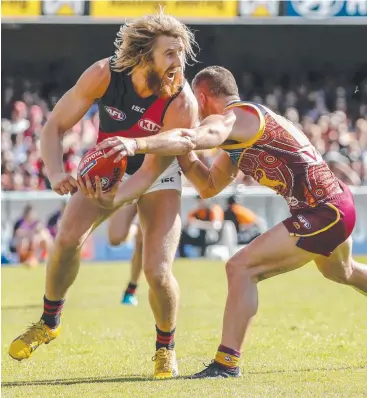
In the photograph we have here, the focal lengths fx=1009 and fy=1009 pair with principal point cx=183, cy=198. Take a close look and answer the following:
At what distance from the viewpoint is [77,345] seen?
318 inches

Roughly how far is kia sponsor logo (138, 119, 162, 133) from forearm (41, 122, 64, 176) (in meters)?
0.53

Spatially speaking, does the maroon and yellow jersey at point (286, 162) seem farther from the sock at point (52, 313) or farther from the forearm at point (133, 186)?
the sock at point (52, 313)

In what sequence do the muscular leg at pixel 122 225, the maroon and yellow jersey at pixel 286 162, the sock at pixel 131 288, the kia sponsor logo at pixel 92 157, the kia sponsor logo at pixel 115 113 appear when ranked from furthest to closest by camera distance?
1. the sock at pixel 131 288
2. the muscular leg at pixel 122 225
3. the kia sponsor logo at pixel 115 113
4. the maroon and yellow jersey at pixel 286 162
5. the kia sponsor logo at pixel 92 157

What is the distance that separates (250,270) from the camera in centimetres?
616

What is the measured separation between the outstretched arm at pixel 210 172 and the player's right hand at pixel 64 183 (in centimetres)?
87

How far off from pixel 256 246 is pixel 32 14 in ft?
46.6

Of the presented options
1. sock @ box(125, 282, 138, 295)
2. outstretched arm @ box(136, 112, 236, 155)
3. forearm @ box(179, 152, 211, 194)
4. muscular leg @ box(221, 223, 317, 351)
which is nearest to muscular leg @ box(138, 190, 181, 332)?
forearm @ box(179, 152, 211, 194)

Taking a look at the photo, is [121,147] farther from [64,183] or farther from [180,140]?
[64,183]

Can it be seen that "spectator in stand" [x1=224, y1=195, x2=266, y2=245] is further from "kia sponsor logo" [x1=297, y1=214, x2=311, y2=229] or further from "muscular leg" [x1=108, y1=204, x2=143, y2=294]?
"kia sponsor logo" [x1=297, y1=214, x2=311, y2=229]

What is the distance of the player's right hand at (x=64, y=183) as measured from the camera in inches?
239

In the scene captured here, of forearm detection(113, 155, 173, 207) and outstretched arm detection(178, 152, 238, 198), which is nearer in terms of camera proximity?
forearm detection(113, 155, 173, 207)

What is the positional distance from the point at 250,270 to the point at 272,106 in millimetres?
16954

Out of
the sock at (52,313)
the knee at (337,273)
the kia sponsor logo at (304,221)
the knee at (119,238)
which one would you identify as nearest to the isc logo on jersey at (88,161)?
the sock at (52,313)

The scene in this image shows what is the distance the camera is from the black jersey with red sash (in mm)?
6289
